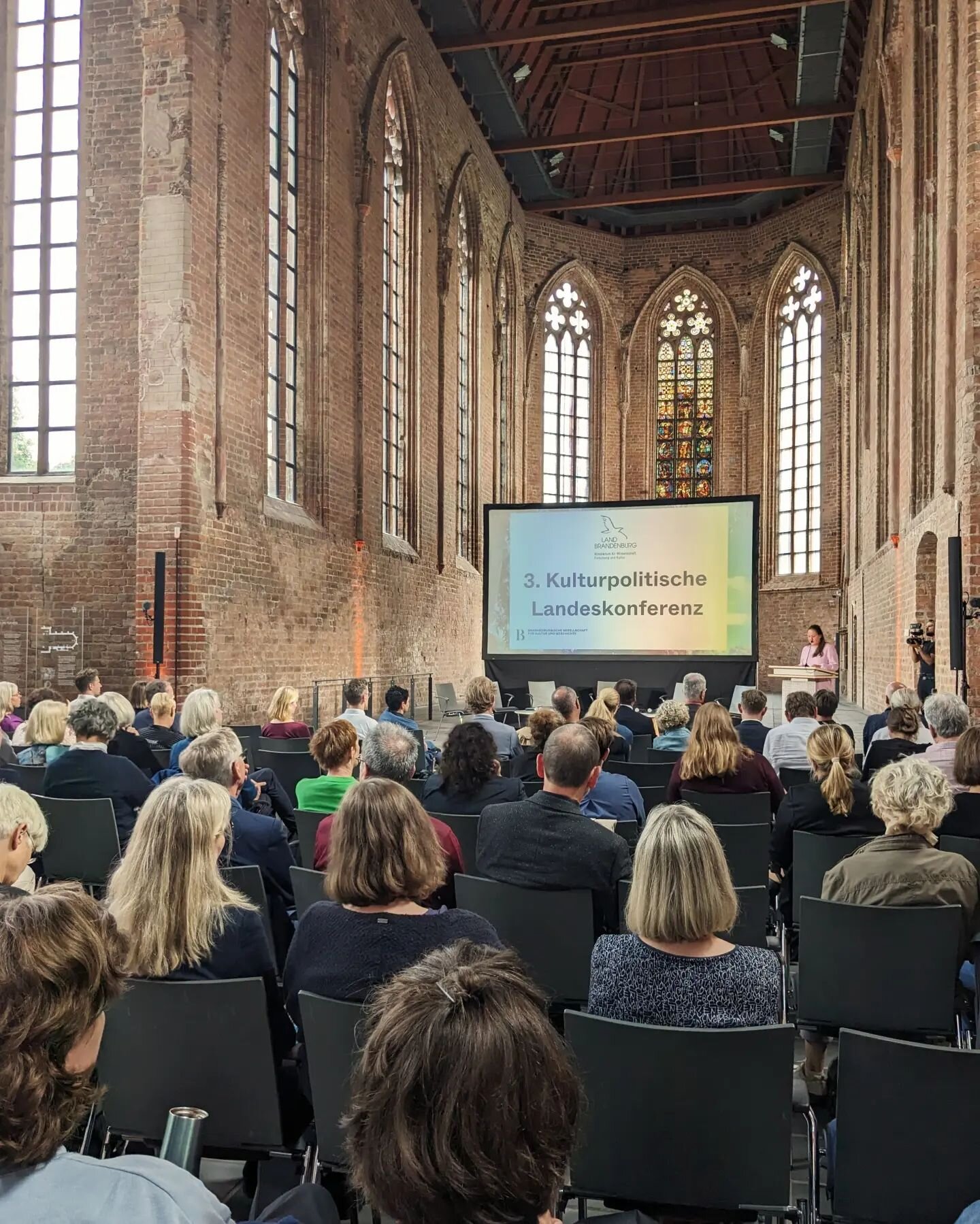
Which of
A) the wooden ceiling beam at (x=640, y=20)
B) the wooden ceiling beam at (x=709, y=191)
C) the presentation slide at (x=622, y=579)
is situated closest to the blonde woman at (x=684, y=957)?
the presentation slide at (x=622, y=579)

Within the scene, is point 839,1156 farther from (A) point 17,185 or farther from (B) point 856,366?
(B) point 856,366

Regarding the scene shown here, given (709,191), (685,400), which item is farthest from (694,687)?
(685,400)

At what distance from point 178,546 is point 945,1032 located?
338 inches

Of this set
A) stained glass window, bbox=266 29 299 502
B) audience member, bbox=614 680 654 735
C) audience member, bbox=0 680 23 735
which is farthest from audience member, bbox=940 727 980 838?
stained glass window, bbox=266 29 299 502

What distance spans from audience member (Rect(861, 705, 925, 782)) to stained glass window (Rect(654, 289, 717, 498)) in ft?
72.0

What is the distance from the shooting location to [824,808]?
168 inches

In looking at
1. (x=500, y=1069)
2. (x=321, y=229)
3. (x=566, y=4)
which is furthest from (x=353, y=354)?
(x=500, y=1069)

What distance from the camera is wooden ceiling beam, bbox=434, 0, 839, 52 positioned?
16234mm

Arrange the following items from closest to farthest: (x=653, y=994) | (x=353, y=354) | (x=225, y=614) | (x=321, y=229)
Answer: (x=653, y=994) < (x=225, y=614) < (x=321, y=229) < (x=353, y=354)

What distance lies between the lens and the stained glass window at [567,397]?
89.1 ft

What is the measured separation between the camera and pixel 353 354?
1503cm

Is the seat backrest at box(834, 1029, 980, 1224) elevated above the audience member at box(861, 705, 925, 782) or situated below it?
below

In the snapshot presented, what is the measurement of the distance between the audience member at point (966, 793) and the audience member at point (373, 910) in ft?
7.82

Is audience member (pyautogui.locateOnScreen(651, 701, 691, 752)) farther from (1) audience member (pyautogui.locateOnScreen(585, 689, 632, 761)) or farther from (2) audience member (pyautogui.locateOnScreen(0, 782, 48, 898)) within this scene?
(2) audience member (pyautogui.locateOnScreen(0, 782, 48, 898))
